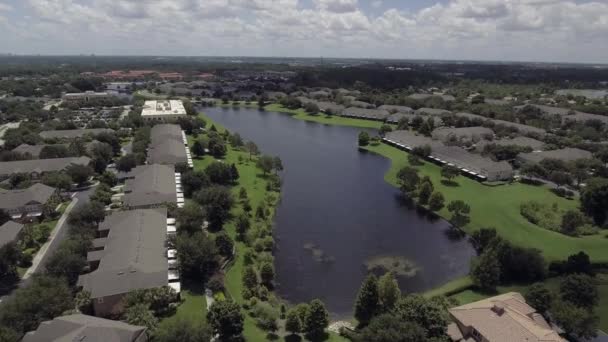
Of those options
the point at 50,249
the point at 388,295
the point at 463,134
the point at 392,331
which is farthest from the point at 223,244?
the point at 463,134

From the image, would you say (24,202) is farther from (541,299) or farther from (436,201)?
(541,299)

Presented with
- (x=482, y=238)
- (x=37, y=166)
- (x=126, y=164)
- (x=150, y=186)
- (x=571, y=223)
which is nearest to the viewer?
(x=482, y=238)

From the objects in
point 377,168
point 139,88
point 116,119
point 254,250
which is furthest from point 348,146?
point 139,88

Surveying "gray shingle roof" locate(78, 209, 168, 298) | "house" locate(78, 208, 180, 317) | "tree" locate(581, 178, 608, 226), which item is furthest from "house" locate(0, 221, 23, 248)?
"tree" locate(581, 178, 608, 226)

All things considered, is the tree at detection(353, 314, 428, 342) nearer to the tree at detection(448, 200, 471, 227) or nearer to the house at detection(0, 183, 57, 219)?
the tree at detection(448, 200, 471, 227)

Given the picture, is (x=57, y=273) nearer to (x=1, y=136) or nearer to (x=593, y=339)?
(x=593, y=339)
